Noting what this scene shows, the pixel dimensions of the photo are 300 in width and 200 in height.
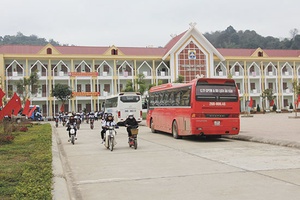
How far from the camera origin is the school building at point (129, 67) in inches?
2168

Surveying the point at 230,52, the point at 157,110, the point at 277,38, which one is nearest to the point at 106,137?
the point at 157,110

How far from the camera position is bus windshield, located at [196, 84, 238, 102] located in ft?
51.9

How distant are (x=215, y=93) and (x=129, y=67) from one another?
146ft

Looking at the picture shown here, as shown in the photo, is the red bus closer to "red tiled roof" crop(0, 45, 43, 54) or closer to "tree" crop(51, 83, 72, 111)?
"tree" crop(51, 83, 72, 111)

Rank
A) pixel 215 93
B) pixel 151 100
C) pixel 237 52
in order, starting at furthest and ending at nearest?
pixel 237 52
pixel 151 100
pixel 215 93

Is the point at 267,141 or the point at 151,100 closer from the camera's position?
the point at 267,141

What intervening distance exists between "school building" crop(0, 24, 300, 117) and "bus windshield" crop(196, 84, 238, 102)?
130 feet

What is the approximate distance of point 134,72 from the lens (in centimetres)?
5862

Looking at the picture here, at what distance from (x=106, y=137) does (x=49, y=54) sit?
43.3 metres

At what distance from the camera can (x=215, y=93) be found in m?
15.9

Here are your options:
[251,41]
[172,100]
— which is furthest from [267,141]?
[251,41]

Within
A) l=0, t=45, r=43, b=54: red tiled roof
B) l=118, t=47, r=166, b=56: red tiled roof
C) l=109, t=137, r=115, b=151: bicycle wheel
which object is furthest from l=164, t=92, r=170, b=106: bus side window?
l=0, t=45, r=43, b=54: red tiled roof

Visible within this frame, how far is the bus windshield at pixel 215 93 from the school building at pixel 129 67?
130 ft

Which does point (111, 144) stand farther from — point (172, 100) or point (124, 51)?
point (124, 51)
